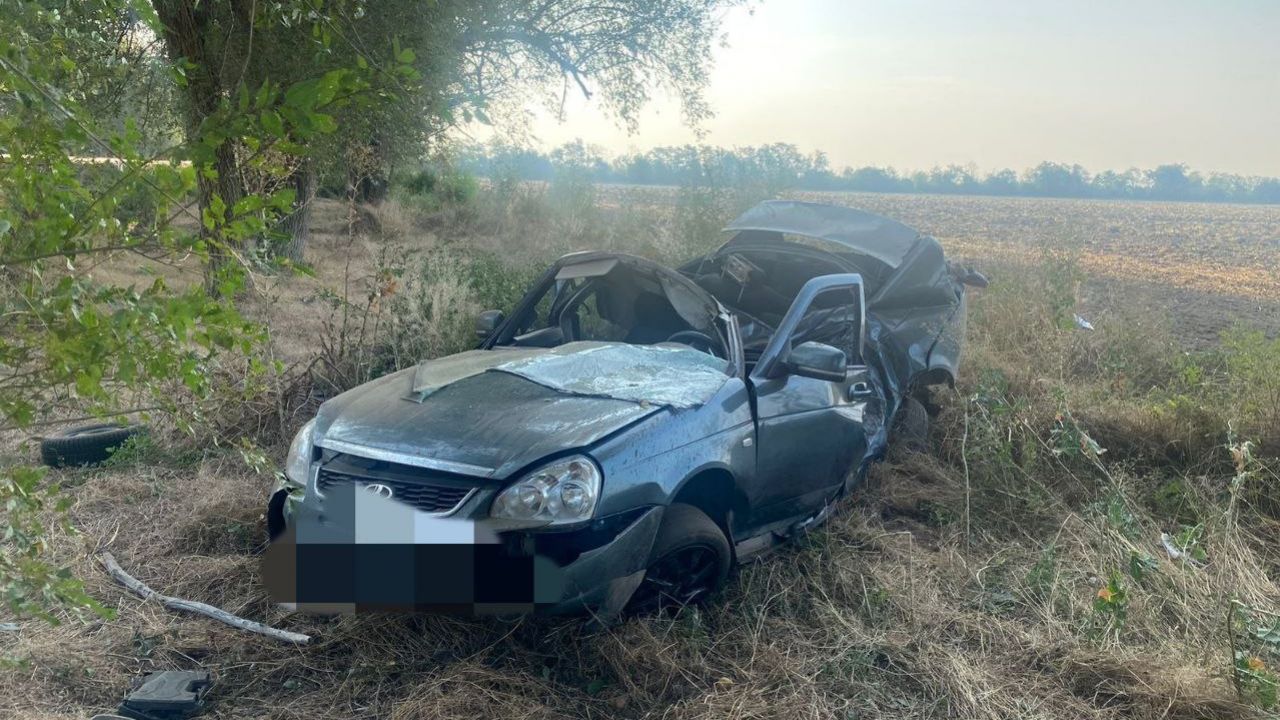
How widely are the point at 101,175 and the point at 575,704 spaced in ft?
7.70

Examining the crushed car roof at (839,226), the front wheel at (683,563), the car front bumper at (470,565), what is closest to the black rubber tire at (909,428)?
the crushed car roof at (839,226)

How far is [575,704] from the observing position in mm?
3566

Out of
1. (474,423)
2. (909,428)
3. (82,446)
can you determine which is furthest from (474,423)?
(82,446)

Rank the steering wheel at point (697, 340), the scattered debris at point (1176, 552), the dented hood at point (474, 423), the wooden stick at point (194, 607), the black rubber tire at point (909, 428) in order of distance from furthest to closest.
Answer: the black rubber tire at point (909, 428) → the steering wheel at point (697, 340) → the scattered debris at point (1176, 552) → the wooden stick at point (194, 607) → the dented hood at point (474, 423)

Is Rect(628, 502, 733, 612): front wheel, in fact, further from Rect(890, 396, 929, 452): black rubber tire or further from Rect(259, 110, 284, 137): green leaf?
Rect(890, 396, 929, 452): black rubber tire

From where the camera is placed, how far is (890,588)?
175 inches

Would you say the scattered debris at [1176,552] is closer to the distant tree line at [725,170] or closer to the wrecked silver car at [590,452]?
the wrecked silver car at [590,452]

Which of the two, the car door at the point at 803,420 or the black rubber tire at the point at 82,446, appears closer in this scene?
the car door at the point at 803,420

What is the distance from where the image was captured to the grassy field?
3592mm

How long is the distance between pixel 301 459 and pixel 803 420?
2.26m

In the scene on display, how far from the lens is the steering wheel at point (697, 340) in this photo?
15.9 feet

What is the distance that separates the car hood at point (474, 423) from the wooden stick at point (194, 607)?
31.5 inches

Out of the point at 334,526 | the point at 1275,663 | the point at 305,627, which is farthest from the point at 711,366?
the point at 1275,663

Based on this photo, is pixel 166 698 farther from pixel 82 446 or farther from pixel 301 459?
pixel 82 446
